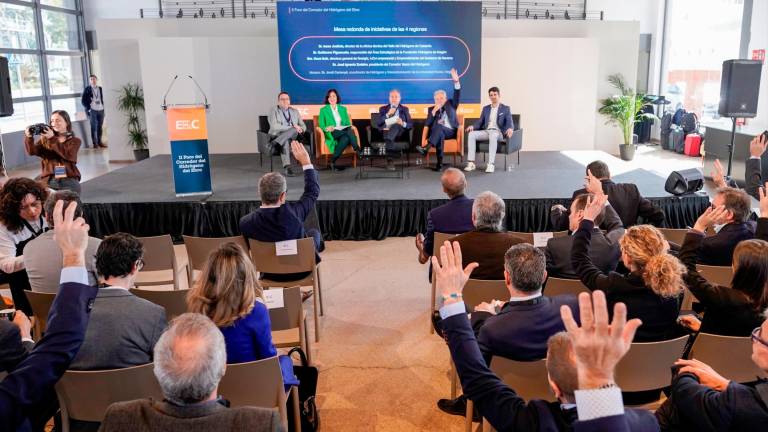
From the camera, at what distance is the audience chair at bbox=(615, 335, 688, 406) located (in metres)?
2.31

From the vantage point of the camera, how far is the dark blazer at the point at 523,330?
7.73ft

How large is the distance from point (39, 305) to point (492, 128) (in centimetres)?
659

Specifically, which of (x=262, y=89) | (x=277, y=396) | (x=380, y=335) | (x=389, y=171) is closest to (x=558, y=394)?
(x=277, y=396)

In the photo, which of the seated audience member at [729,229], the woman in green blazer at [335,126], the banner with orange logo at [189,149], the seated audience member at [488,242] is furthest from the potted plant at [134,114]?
the seated audience member at [729,229]

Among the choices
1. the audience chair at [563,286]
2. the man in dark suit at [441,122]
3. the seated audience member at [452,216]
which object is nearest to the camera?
the audience chair at [563,286]

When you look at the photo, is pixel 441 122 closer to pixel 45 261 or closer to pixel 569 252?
pixel 569 252

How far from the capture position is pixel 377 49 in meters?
9.75

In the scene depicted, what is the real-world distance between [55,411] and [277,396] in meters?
0.98

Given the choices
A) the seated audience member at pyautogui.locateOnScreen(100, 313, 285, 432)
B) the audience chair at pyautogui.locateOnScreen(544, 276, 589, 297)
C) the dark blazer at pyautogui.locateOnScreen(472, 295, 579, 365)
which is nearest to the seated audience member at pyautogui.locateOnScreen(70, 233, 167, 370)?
the seated audience member at pyautogui.locateOnScreen(100, 313, 285, 432)

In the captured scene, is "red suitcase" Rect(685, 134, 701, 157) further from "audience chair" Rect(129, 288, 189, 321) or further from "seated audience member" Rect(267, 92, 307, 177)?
"audience chair" Rect(129, 288, 189, 321)

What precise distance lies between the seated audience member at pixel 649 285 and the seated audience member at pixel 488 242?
75 centimetres

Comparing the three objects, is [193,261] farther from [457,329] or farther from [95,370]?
[457,329]

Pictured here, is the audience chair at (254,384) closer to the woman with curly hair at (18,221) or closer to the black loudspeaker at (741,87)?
the woman with curly hair at (18,221)

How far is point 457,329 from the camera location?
1.73 m
